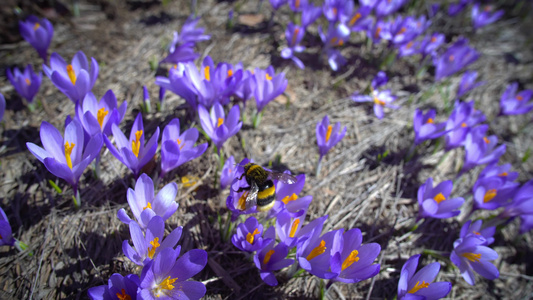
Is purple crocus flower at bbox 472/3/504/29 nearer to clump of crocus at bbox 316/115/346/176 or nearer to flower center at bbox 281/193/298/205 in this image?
clump of crocus at bbox 316/115/346/176

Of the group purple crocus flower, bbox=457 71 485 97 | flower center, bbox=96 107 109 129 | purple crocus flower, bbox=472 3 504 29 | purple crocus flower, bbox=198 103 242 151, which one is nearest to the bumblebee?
purple crocus flower, bbox=198 103 242 151

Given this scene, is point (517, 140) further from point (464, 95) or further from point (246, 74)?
point (246, 74)

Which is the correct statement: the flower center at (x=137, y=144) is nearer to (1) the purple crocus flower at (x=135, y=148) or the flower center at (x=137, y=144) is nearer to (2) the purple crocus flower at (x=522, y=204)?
(1) the purple crocus flower at (x=135, y=148)

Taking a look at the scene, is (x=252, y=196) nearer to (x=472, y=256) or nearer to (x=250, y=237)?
(x=250, y=237)

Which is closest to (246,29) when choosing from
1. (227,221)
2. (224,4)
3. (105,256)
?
(224,4)

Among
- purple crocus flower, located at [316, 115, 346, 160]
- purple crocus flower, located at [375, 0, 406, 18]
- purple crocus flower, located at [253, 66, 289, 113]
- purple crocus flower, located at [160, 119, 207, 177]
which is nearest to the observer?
purple crocus flower, located at [160, 119, 207, 177]

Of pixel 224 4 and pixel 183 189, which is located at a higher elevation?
pixel 224 4
